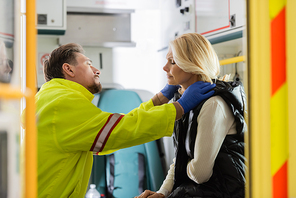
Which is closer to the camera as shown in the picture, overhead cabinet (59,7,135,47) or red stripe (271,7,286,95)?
red stripe (271,7,286,95)

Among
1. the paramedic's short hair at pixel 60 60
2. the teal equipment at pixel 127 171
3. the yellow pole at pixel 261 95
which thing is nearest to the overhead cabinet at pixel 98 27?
the teal equipment at pixel 127 171

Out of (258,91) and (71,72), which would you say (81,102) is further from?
(258,91)

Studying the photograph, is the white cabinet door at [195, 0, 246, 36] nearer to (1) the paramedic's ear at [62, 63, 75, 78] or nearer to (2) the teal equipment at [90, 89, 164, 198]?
(1) the paramedic's ear at [62, 63, 75, 78]

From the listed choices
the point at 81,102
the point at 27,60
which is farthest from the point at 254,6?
the point at 81,102

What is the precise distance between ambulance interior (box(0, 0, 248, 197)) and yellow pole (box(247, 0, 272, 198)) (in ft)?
4.79

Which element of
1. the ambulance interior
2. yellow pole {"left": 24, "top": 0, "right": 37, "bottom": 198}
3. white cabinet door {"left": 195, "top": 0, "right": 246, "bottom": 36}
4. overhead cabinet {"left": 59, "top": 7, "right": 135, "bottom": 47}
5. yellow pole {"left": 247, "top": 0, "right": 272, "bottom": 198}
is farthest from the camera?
overhead cabinet {"left": 59, "top": 7, "right": 135, "bottom": 47}

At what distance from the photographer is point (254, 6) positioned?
725mm

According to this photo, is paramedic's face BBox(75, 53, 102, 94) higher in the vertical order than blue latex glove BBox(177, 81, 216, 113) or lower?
higher

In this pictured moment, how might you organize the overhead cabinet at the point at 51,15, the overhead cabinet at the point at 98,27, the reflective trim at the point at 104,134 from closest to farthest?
1. the reflective trim at the point at 104,134
2. the overhead cabinet at the point at 51,15
3. the overhead cabinet at the point at 98,27

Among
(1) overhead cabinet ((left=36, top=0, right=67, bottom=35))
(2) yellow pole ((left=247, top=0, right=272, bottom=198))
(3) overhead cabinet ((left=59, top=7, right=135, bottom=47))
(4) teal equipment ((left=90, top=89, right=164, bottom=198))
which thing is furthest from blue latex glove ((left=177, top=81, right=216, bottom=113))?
(3) overhead cabinet ((left=59, top=7, right=135, bottom=47))

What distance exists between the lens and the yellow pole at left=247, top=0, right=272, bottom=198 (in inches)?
28.4

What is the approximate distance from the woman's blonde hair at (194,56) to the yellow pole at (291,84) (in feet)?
2.19

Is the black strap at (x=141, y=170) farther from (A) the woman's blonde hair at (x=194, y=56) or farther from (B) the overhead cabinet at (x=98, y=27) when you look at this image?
(A) the woman's blonde hair at (x=194, y=56)

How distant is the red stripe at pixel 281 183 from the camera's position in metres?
0.73
